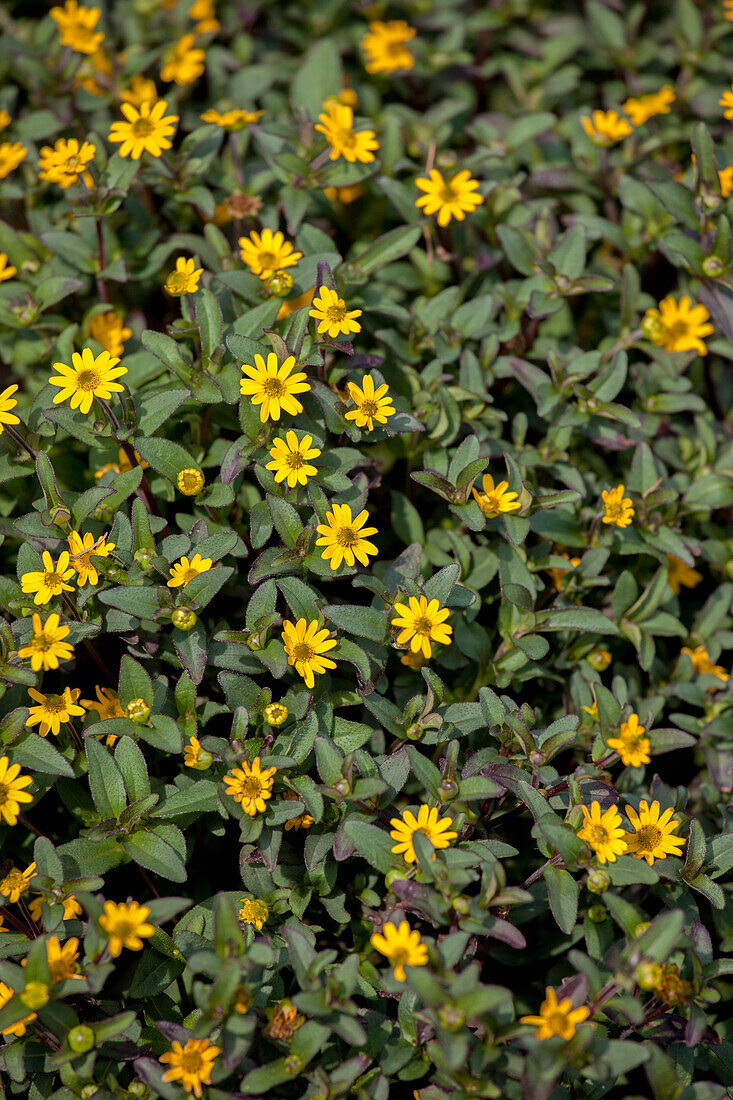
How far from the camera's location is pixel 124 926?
2.61 meters

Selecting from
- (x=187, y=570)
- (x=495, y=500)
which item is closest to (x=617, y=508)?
(x=495, y=500)

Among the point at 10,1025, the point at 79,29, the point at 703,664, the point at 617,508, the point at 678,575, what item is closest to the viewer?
the point at 10,1025

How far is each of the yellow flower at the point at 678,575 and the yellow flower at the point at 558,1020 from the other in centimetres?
202

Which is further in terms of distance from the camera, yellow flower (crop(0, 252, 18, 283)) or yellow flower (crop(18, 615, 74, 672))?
yellow flower (crop(0, 252, 18, 283))

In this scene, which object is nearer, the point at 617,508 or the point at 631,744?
the point at 631,744

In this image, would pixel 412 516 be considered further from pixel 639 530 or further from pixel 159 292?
pixel 159 292

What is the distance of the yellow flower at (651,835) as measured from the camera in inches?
120

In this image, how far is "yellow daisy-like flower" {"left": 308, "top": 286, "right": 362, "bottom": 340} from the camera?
10.9ft

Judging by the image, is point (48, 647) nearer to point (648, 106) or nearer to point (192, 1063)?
point (192, 1063)

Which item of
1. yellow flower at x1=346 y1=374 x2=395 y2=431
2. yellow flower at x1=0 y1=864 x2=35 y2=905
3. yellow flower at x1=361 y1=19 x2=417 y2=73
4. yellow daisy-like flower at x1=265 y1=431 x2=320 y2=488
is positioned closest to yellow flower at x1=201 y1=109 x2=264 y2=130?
yellow flower at x1=361 y1=19 x2=417 y2=73

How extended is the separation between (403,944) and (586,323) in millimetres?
3238

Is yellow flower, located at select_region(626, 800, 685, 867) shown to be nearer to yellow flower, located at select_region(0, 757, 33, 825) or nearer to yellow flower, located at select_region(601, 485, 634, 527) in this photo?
yellow flower, located at select_region(601, 485, 634, 527)

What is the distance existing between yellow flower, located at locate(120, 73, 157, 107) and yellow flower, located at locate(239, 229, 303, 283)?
1.16 metres

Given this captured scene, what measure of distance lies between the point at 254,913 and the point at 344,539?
52.1 inches
